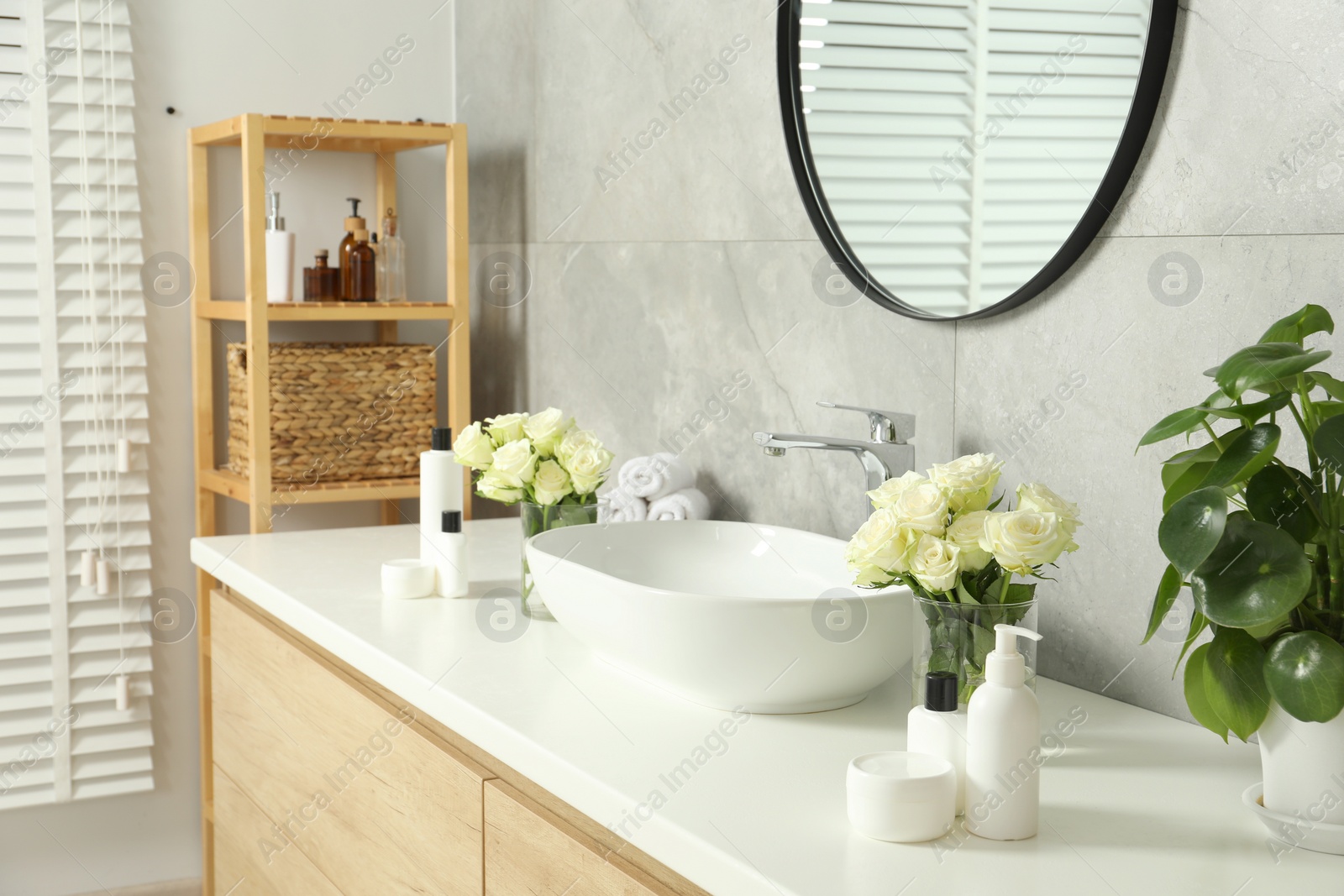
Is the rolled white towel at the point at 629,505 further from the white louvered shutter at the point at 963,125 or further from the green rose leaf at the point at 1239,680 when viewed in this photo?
the green rose leaf at the point at 1239,680

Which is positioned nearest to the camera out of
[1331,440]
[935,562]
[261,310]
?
[1331,440]

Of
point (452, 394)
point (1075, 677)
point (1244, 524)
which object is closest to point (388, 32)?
point (452, 394)

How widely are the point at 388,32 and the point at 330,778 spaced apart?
1689 mm

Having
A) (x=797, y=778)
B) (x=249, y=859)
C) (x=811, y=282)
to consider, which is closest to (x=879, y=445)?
(x=811, y=282)

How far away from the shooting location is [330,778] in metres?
1.54

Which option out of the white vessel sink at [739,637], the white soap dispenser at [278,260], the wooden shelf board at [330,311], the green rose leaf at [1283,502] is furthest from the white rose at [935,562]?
the white soap dispenser at [278,260]

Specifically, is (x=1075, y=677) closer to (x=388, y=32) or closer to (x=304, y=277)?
(x=304, y=277)

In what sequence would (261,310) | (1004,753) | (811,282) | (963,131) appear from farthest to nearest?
(261,310), (811,282), (963,131), (1004,753)

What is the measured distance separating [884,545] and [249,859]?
1301 millimetres

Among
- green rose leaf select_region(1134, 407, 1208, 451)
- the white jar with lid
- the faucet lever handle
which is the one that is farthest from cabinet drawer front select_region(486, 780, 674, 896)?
the faucet lever handle

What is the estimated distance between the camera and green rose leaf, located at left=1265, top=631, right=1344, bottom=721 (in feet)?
2.74

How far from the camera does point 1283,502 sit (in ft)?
2.93

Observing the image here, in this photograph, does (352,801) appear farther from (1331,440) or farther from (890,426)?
(1331,440)

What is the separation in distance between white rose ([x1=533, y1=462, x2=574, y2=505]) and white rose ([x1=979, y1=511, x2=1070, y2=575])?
0.71 m
